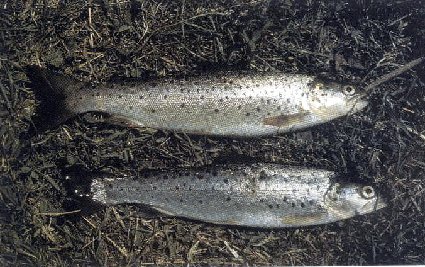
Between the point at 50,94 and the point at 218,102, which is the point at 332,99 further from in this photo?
the point at 50,94

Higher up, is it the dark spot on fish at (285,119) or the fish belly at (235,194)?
the dark spot on fish at (285,119)

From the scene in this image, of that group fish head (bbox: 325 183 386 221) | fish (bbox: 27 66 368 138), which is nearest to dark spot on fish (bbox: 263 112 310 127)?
fish (bbox: 27 66 368 138)

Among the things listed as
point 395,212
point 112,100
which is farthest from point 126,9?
point 395,212

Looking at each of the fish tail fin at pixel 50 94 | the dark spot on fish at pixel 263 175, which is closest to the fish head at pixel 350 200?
the dark spot on fish at pixel 263 175

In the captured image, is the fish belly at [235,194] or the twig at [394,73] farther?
the twig at [394,73]

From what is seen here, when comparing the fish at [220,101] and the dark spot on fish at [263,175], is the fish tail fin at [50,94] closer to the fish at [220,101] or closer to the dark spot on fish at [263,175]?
the fish at [220,101]

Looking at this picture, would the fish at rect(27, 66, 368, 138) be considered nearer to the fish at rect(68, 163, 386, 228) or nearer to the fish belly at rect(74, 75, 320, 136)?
the fish belly at rect(74, 75, 320, 136)
